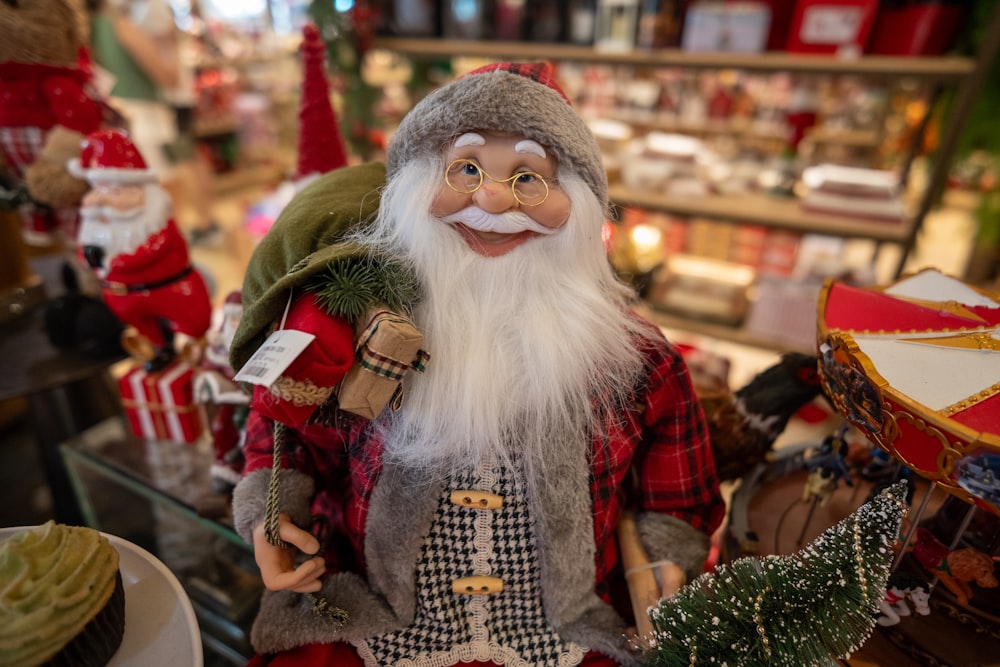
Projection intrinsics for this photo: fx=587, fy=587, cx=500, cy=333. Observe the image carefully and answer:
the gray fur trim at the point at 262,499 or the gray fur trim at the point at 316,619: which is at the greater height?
the gray fur trim at the point at 262,499

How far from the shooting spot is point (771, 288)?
6.19ft

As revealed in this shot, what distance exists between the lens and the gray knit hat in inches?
23.8

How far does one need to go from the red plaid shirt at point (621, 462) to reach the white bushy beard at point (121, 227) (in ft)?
1.18

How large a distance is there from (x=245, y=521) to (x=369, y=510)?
15 centimetres

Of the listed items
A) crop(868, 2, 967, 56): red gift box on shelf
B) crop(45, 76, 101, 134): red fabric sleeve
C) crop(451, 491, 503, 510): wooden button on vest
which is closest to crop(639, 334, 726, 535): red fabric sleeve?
crop(451, 491, 503, 510): wooden button on vest

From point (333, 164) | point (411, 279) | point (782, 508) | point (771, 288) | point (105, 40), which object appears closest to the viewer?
point (411, 279)

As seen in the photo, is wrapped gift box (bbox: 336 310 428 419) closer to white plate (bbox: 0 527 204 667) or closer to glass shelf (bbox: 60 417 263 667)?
white plate (bbox: 0 527 204 667)

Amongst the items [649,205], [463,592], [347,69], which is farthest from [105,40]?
[463,592]

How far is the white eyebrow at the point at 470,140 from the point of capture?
625 millimetres

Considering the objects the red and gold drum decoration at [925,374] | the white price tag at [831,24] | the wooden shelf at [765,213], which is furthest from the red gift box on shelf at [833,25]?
the red and gold drum decoration at [925,374]

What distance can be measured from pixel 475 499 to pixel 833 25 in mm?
1634

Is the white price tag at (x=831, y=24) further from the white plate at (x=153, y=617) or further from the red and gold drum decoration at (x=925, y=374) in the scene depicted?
the white plate at (x=153, y=617)

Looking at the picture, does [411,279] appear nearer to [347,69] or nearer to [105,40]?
[347,69]

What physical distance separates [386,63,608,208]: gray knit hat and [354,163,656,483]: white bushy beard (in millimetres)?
25
